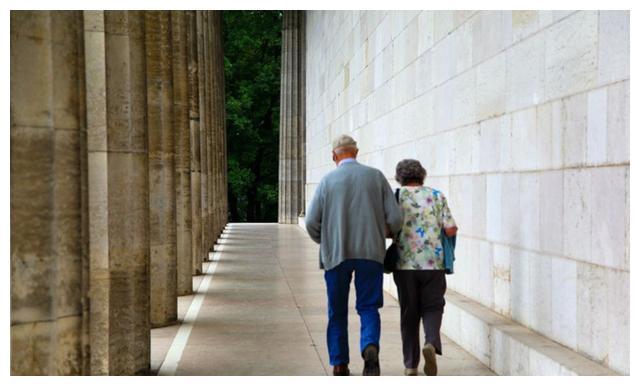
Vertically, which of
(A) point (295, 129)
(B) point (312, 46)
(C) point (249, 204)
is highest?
(B) point (312, 46)

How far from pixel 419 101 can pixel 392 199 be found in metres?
5.45

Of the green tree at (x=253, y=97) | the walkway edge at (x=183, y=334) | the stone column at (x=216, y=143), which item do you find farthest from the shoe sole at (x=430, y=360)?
the green tree at (x=253, y=97)

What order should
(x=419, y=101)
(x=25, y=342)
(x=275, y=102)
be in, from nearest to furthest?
(x=25, y=342) < (x=419, y=101) < (x=275, y=102)

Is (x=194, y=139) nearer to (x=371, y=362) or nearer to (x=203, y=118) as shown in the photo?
(x=203, y=118)

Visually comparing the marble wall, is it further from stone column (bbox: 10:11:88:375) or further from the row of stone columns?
stone column (bbox: 10:11:88:375)

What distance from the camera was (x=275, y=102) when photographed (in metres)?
55.7

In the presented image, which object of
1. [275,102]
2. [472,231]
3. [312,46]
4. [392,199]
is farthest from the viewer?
[275,102]

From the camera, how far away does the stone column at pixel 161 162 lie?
11.4 m

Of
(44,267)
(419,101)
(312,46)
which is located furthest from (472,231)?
(312,46)

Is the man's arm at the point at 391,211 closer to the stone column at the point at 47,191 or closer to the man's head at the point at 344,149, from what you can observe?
the man's head at the point at 344,149

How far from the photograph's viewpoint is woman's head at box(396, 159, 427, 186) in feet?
25.8

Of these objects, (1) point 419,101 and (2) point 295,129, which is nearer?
(1) point 419,101
